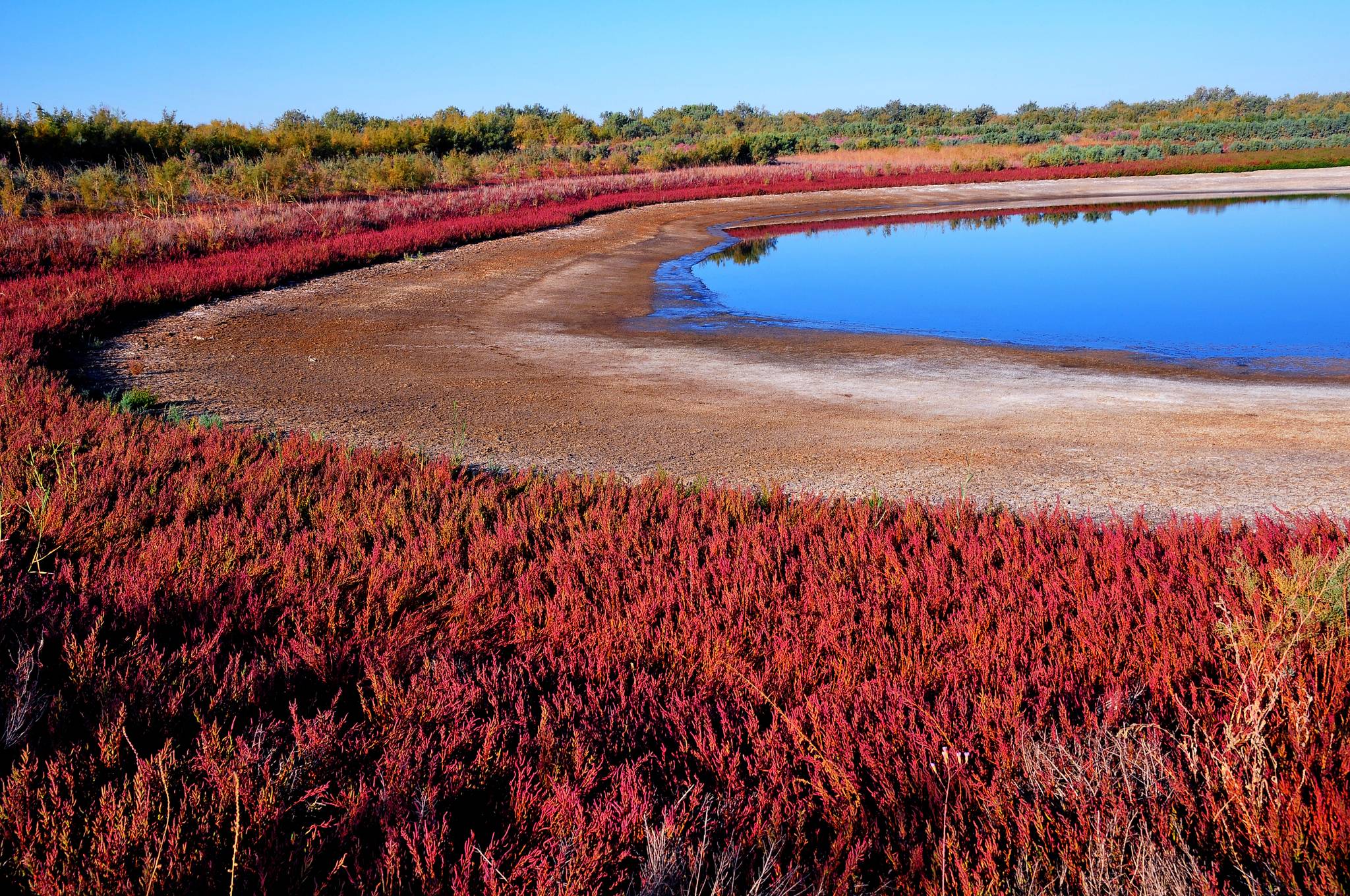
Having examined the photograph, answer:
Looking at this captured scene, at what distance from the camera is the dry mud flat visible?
22.9 ft

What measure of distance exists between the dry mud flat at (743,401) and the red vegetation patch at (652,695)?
1.29 meters

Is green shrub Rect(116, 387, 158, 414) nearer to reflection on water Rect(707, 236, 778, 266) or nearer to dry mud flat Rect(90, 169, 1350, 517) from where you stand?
dry mud flat Rect(90, 169, 1350, 517)

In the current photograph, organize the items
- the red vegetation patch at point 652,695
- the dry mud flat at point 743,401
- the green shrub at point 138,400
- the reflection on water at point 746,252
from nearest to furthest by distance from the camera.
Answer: the red vegetation patch at point 652,695 < the dry mud flat at point 743,401 < the green shrub at point 138,400 < the reflection on water at point 746,252

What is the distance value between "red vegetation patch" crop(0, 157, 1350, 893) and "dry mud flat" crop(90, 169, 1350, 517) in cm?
129

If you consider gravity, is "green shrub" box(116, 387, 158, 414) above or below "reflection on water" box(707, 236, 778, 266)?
below

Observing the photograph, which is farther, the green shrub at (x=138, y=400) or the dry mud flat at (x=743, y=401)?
the green shrub at (x=138, y=400)

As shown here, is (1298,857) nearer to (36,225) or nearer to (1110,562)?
(1110,562)

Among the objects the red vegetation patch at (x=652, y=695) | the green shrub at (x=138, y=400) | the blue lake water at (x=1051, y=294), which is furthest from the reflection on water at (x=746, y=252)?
the red vegetation patch at (x=652, y=695)

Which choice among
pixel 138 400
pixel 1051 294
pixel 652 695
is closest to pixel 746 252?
pixel 1051 294

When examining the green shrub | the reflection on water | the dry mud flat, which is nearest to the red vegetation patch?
the dry mud flat

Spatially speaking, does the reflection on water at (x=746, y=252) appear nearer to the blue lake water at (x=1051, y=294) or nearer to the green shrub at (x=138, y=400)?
the blue lake water at (x=1051, y=294)

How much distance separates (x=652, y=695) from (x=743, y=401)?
6.30 meters

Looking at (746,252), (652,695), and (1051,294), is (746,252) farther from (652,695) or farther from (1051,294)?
(652,695)

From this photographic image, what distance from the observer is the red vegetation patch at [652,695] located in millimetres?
2598
